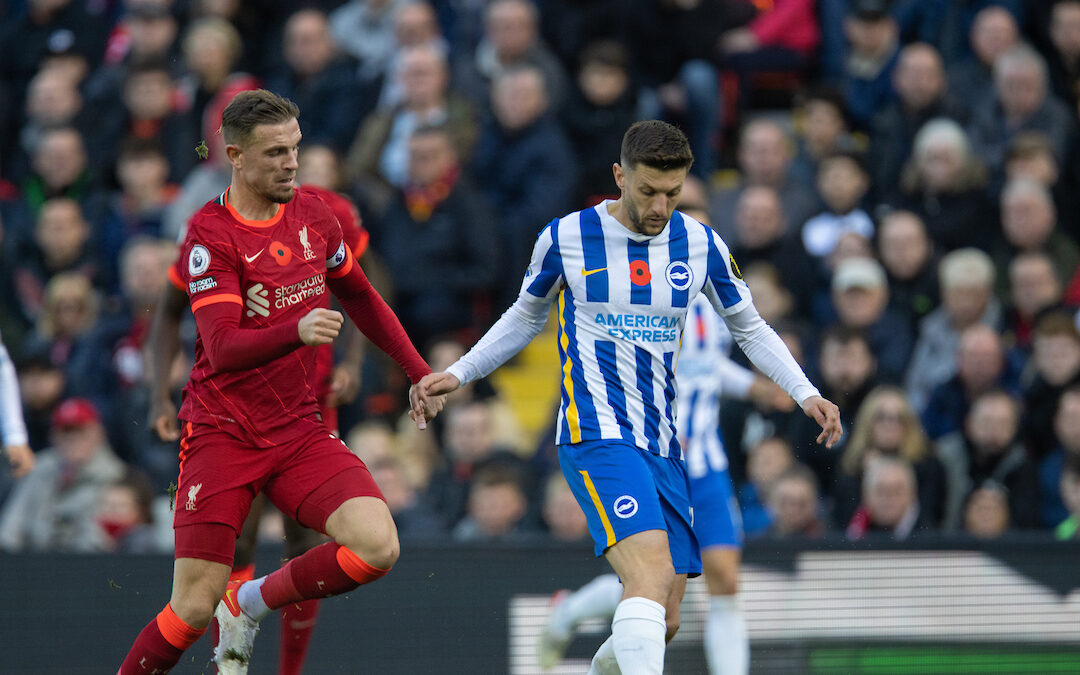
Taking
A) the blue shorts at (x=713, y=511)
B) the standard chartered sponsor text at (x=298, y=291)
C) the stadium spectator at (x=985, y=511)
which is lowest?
the stadium spectator at (x=985, y=511)

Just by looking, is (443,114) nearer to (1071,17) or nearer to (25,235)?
(25,235)

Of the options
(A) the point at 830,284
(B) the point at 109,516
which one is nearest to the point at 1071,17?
(A) the point at 830,284

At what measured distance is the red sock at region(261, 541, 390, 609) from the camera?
588 cm

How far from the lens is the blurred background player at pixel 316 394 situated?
6.67 meters

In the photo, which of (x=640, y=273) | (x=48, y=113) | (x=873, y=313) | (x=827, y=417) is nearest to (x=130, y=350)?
(x=48, y=113)

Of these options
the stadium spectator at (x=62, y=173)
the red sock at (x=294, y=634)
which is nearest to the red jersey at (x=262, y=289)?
the red sock at (x=294, y=634)

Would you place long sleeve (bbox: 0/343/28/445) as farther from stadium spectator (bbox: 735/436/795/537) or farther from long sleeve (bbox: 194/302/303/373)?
stadium spectator (bbox: 735/436/795/537)

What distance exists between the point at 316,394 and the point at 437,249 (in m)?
3.57

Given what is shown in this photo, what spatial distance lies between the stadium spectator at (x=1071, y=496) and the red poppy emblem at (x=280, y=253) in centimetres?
511

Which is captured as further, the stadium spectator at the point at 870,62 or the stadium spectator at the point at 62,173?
the stadium spectator at the point at 62,173

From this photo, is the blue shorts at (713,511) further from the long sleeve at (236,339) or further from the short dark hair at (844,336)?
the long sleeve at (236,339)

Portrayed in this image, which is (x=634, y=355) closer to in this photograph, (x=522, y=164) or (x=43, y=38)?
(x=522, y=164)

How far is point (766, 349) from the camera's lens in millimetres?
6168

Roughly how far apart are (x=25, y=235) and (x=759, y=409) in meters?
5.40
